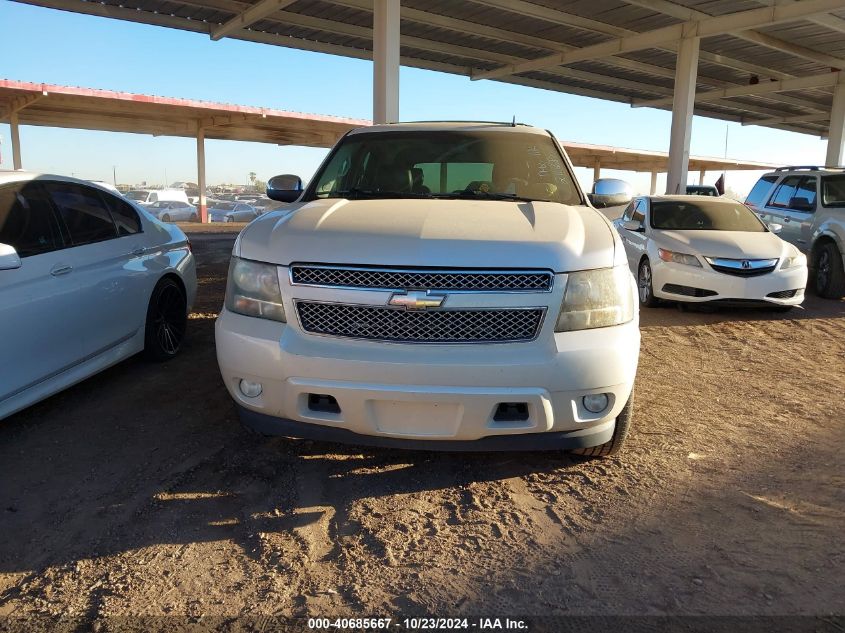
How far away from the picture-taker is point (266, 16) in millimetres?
13852

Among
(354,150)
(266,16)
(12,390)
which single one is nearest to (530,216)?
(354,150)

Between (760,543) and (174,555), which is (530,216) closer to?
(760,543)

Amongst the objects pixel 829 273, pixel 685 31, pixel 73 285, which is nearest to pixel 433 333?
pixel 73 285

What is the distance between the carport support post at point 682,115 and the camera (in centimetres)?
1598

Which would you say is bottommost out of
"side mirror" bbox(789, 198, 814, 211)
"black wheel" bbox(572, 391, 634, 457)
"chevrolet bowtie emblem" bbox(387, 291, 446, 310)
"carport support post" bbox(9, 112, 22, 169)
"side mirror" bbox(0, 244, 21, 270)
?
"black wheel" bbox(572, 391, 634, 457)

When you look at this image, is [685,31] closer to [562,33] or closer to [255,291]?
[562,33]

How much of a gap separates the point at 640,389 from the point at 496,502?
2.05 metres

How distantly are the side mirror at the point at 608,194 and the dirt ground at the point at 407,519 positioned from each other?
4.45 ft

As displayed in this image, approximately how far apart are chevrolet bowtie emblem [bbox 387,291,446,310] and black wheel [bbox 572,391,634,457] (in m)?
1.01

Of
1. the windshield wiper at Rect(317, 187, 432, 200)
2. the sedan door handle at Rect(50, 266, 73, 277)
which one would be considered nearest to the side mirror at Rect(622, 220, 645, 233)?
the windshield wiper at Rect(317, 187, 432, 200)

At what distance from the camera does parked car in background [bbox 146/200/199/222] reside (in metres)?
29.9

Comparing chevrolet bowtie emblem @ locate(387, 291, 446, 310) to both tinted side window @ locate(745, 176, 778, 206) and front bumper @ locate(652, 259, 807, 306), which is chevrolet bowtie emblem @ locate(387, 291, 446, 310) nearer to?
front bumper @ locate(652, 259, 807, 306)

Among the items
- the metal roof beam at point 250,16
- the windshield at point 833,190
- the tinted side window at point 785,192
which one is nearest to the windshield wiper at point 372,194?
the windshield at point 833,190

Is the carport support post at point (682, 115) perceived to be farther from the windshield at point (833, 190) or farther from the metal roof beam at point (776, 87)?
the windshield at point (833, 190)
